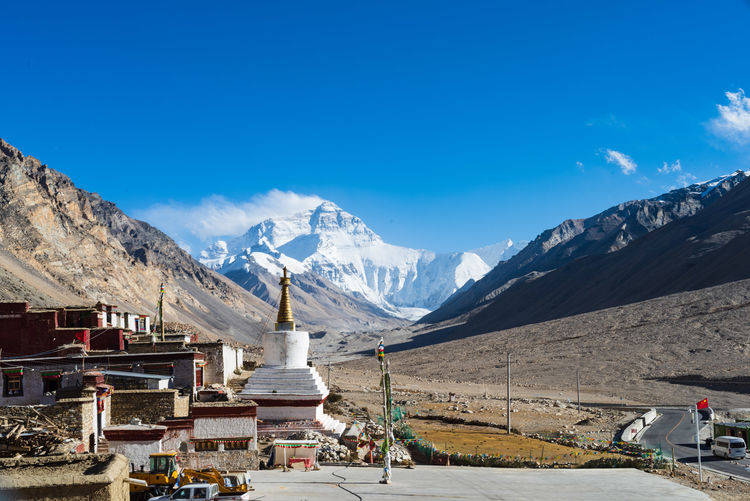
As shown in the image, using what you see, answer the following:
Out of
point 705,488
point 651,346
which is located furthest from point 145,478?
point 651,346

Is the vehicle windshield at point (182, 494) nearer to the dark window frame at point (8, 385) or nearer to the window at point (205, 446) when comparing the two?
the window at point (205, 446)

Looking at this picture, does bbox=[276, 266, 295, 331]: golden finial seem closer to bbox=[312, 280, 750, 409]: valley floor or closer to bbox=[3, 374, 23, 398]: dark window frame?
bbox=[3, 374, 23, 398]: dark window frame

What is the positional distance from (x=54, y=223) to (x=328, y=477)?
4211 inches

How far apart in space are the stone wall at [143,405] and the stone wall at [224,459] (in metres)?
1.54

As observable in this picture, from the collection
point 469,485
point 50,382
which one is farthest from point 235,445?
point 469,485

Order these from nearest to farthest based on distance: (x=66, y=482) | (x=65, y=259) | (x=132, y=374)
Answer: (x=66, y=482) → (x=132, y=374) → (x=65, y=259)

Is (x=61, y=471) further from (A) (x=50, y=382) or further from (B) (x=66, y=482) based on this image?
(A) (x=50, y=382)

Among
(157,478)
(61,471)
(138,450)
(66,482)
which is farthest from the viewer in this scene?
(138,450)

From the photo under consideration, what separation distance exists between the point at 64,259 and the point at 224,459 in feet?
322

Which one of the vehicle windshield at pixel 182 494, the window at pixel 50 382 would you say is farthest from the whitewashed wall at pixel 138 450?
the vehicle windshield at pixel 182 494

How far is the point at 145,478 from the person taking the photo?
15.3m

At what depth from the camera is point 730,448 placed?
26.2 metres

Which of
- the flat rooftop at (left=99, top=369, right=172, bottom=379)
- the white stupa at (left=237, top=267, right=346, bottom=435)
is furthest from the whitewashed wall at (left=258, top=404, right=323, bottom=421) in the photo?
the flat rooftop at (left=99, top=369, right=172, bottom=379)

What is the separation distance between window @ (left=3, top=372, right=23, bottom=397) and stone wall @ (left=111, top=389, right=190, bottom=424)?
4.07m
